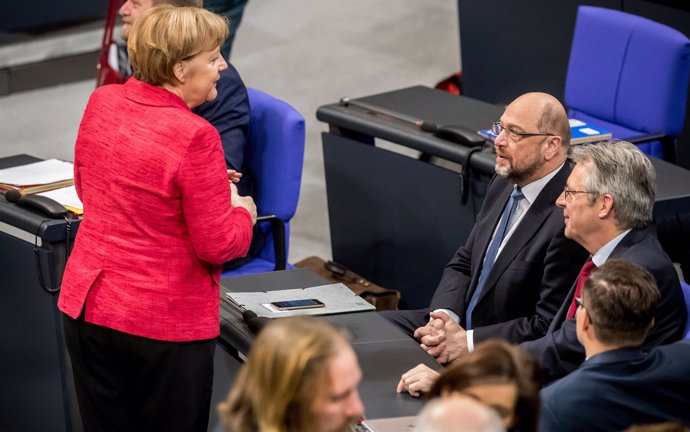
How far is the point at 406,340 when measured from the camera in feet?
11.0

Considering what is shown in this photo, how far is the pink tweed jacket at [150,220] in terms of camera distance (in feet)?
9.47

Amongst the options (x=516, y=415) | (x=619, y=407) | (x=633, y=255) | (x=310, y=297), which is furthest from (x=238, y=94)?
(x=516, y=415)

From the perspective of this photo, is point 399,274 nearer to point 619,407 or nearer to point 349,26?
point 619,407

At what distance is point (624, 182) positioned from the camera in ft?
10.9

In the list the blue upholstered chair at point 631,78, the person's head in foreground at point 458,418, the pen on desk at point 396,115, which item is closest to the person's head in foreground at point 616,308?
the person's head in foreground at point 458,418

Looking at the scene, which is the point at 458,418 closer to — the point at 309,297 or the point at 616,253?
the point at 616,253

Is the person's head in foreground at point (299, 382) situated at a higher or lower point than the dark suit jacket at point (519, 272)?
higher

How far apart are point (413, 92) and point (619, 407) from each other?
9.22 feet

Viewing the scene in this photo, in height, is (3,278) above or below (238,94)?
below

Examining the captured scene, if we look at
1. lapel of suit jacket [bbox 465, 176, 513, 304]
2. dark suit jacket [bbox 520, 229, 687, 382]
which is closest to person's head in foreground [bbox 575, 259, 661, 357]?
dark suit jacket [bbox 520, 229, 687, 382]

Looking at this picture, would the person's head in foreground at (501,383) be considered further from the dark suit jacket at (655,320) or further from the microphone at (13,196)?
the microphone at (13,196)

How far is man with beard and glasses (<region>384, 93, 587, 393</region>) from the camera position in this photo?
361 centimetres

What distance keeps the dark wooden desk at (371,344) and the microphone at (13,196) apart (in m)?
0.75

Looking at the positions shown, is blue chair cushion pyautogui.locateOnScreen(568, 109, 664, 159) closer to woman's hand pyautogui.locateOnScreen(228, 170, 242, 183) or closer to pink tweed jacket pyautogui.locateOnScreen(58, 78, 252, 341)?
woman's hand pyautogui.locateOnScreen(228, 170, 242, 183)
